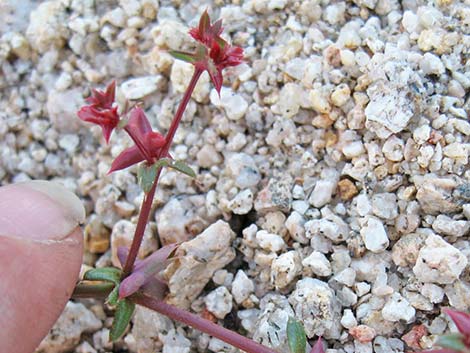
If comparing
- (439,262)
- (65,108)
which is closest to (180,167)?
(439,262)

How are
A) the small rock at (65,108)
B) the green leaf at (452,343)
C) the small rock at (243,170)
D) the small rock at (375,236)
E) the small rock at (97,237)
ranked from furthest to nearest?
the small rock at (65,108), the small rock at (97,237), the small rock at (243,170), the small rock at (375,236), the green leaf at (452,343)

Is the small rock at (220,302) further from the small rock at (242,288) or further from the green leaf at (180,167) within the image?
the green leaf at (180,167)

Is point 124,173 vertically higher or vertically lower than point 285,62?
lower

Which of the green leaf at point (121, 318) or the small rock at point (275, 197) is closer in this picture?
the green leaf at point (121, 318)

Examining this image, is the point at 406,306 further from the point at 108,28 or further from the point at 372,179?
the point at 108,28

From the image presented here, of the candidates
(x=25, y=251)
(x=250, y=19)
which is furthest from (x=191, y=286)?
(x=250, y=19)

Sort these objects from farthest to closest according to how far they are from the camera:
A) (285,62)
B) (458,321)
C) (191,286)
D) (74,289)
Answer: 1. (285,62)
2. (191,286)
3. (74,289)
4. (458,321)

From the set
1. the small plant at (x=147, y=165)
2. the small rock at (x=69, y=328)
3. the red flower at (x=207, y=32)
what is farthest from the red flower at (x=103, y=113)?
the small rock at (x=69, y=328)
